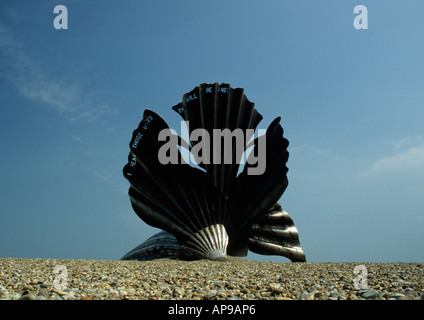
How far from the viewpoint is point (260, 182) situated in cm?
1157

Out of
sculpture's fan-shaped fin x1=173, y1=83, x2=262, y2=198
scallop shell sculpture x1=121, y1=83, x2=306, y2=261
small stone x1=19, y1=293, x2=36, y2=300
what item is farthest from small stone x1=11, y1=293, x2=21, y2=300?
sculpture's fan-shaped fin x1=173, y1=83, x2=262, y2=198

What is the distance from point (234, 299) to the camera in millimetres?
3836

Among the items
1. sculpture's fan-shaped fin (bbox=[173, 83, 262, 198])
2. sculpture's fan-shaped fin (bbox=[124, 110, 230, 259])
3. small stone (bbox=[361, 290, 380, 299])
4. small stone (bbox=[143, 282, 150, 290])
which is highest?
sculpture's fan-shaped fin (bbox=[173, 83, 262, 198])

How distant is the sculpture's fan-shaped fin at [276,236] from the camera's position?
11570mm

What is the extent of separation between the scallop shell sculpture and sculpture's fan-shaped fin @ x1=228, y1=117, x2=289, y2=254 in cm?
3

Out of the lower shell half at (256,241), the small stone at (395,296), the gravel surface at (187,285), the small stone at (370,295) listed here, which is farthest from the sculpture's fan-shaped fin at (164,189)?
the small stone at (395,296)

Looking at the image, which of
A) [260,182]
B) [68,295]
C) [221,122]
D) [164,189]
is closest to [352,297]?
[68,295]

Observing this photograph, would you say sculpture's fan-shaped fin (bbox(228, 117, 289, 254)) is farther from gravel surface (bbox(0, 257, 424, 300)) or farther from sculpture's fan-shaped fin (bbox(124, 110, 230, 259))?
gravel surface (bbox(0, 257, 424, 300))

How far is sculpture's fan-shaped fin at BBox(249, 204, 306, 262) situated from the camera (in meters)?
11.6

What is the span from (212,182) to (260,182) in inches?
75.6
